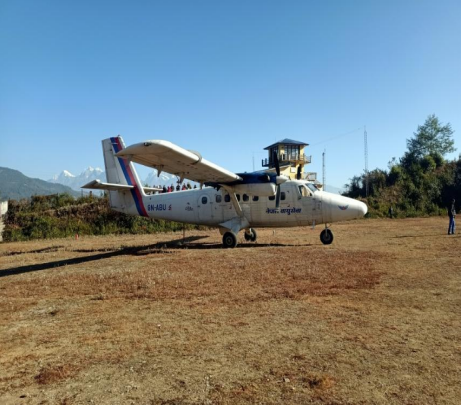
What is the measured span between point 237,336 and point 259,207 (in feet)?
36.2

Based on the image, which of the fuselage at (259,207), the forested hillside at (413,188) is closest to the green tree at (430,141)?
the forested hillside at (413,188)

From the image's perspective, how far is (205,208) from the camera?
53.6 feet

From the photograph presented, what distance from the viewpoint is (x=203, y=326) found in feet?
16.7

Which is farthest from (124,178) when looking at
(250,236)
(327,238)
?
(327,238)

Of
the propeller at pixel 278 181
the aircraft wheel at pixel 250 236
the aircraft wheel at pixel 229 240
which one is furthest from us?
the aircraft wheel at pixel 250 236

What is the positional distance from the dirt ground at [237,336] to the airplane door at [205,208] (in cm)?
703

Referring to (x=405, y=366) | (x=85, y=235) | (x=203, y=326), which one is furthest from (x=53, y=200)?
(x=405, y=366)

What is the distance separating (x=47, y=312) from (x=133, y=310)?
164 cm

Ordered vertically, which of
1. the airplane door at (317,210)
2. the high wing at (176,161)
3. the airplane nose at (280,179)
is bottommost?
the airplane door at (317,210)

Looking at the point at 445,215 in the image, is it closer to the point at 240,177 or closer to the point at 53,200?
the point at 240,177

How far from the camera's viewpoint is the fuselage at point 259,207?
580 inches

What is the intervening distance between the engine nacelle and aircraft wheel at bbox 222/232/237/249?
6.55 feet

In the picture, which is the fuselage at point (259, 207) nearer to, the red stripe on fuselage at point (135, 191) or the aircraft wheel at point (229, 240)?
the red stripe on fuselage at point (135, 191)

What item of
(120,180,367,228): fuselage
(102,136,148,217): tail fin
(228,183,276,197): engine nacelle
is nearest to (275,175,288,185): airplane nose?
(228,183,276,197): engine nacelle
